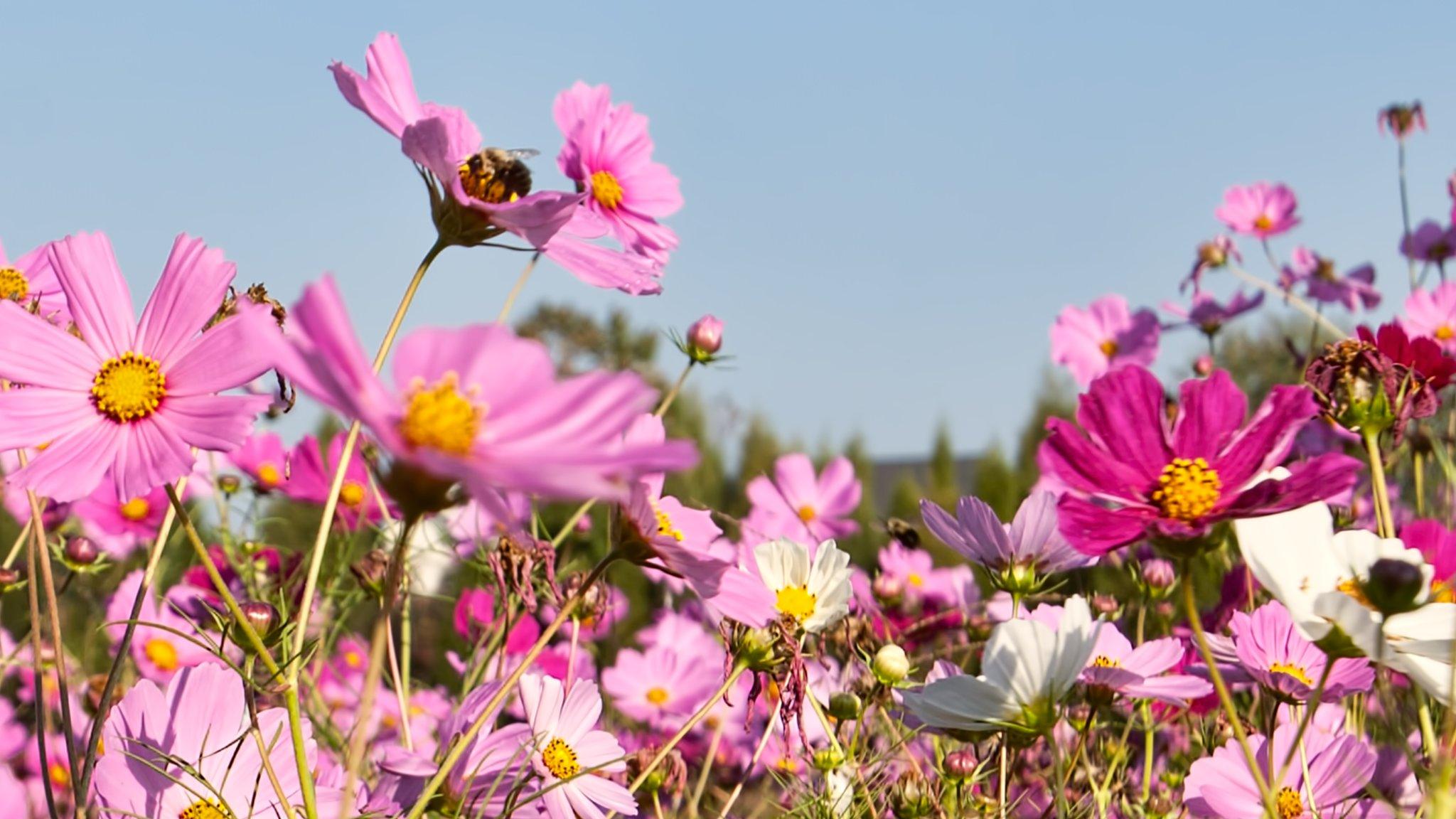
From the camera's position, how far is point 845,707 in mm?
778

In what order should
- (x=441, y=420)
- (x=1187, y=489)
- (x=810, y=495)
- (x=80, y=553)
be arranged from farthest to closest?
(x=810, y=495) < (x=80, y=553) < (x=1187, y=489) < (x=441, y=420)

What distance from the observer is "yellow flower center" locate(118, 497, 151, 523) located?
156 cm

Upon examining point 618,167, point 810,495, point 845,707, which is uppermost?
point 618,167

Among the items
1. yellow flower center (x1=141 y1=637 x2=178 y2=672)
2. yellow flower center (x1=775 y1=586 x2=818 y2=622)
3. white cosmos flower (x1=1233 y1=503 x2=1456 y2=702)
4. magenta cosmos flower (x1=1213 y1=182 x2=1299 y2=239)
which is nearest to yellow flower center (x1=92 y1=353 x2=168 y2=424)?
yellow flower center (x1=775 y1=586 x2=818 y2=622)

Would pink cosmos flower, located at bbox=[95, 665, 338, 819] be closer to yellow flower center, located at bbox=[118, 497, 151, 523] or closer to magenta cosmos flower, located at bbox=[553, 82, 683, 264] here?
magenta cosmos flower, located at bbox=[553, 82, 683, 264]

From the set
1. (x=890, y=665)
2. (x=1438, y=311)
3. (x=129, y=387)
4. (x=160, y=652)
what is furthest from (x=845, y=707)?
(x=1438, y=311)

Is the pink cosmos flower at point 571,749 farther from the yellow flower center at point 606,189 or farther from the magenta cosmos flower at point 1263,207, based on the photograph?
the magenta cosmos flower at point 1263,207

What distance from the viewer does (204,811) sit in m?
0.59

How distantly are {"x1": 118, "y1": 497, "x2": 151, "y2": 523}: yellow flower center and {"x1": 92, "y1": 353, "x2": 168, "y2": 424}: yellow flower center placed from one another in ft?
3.56

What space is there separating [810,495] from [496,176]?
1.44m

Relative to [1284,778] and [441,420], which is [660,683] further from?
[441,420]

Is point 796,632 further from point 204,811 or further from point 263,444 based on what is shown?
point 263,444

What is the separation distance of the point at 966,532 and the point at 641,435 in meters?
0.21

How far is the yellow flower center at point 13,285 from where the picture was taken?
67cm
